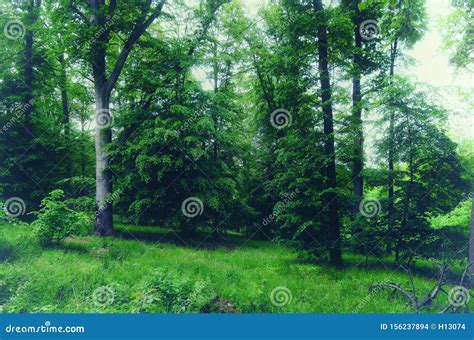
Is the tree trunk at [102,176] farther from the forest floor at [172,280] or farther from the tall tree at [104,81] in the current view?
the forest floor at [172,280]

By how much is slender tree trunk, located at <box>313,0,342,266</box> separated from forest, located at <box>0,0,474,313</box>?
0.06 metres

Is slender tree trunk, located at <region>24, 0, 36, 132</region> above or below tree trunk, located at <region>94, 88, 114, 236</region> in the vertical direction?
above

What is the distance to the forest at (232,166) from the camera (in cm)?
616

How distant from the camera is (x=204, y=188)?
38.8 feet

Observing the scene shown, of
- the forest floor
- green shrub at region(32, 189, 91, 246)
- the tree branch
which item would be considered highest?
the tree branch

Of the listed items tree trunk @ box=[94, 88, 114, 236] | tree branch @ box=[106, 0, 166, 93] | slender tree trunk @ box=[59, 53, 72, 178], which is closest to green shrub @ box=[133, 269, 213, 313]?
tree trunk @ box=[94, 88, 114, 236]

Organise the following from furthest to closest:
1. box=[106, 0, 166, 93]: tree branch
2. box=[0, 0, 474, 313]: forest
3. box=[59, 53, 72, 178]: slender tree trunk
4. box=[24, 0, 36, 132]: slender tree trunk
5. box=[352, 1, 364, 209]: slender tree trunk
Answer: box=[59, 53, 72, 178]: slender tree trunk → box=[24, 0, 36, 132]: slender tree trunk → box=[106, 0, 166, 93]: tree branch → box=[352, 1, 364, 209]: slender tree trunk → box=[0, 0, 474, 313]: forest

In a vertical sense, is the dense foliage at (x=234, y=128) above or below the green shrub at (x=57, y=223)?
above

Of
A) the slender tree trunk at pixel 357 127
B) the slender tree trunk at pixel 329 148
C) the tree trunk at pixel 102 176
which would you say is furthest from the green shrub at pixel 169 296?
the tree trunk at pixel 102 176

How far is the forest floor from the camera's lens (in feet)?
17.5

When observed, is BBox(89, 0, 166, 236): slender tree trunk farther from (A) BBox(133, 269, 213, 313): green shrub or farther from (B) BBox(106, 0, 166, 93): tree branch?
(A) BBox(133, 269, 213, 313): green shrub

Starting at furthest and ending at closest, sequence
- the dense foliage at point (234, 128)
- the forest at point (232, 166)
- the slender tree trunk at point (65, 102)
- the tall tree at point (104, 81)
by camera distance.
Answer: the slender tree trunk at point (65, 102) < the tall tree at point (104, 81) < the dense foliage at point (234, 128) < the forest at point (232, 166)

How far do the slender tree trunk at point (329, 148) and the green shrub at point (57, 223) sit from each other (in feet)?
23.8

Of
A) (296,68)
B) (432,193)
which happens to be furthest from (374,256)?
(296,68)
